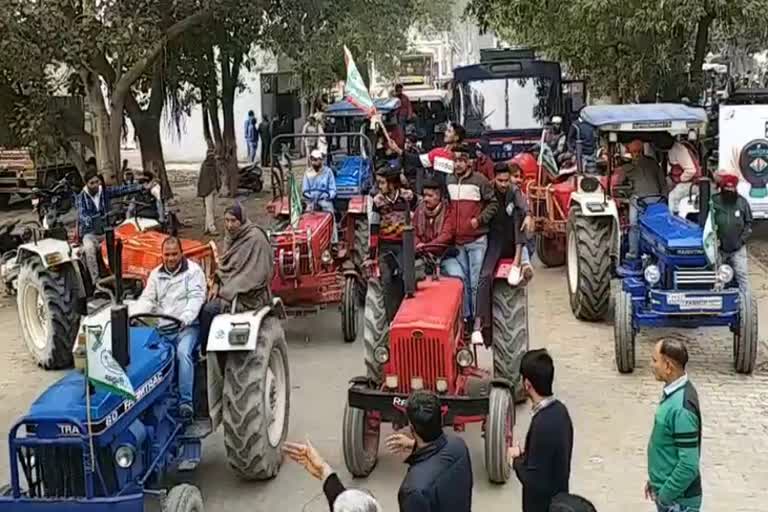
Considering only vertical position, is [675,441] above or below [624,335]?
above

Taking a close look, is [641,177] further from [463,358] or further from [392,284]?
[463,358]

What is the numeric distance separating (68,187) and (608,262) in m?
6.77

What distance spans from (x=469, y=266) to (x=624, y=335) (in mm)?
1959

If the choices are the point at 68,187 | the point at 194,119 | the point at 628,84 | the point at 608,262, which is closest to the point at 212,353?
the point at 608,262

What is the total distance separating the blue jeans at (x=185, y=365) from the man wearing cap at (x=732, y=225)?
495 cm

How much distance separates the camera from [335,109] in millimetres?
18172

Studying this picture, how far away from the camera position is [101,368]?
556 centimetres

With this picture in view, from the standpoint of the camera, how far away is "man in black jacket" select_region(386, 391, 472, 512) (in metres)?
4.24

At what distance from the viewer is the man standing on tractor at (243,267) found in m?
8.02

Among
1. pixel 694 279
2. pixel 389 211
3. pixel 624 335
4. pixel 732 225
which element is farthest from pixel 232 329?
pixel 732 225

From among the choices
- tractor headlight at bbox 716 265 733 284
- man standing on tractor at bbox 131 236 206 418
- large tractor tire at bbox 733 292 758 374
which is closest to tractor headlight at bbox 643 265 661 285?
tractor headlight at bbox 716 265 733 284

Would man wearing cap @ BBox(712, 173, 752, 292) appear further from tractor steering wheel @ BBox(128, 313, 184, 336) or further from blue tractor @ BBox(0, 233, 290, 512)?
tractor steering wheel @ BBox(128, 313, 184, 336)

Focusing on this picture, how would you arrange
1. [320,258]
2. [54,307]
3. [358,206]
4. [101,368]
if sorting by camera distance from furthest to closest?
[358,206]
[320,258]
[54,307]
[101,368]

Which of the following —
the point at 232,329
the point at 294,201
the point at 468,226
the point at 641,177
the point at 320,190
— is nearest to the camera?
the point at 232,329
